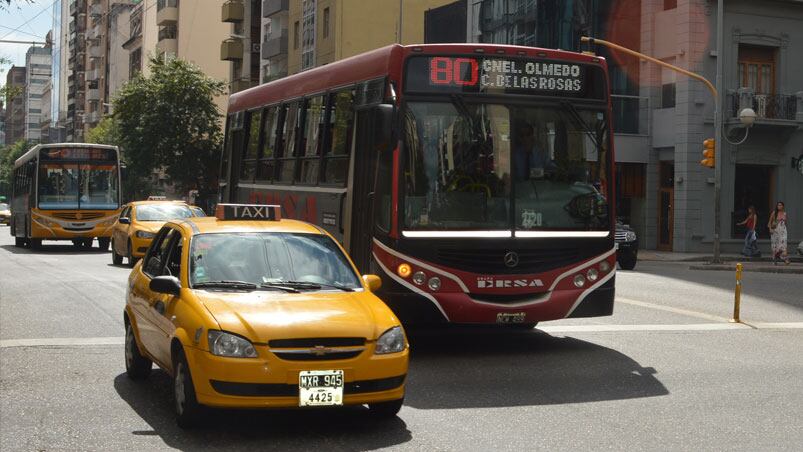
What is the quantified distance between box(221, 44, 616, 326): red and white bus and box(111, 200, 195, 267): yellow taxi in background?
1508 cm

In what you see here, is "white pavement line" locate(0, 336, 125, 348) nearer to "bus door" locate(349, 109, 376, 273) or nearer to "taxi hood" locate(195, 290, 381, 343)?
"bus door" locate(349, 109, 376, 273)

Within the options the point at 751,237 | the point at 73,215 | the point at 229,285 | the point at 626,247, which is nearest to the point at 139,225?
the point at 73,215

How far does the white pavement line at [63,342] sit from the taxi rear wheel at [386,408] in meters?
5.30

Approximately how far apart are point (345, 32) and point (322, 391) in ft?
179

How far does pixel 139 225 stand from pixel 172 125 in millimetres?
37880

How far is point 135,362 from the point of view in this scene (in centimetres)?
1023

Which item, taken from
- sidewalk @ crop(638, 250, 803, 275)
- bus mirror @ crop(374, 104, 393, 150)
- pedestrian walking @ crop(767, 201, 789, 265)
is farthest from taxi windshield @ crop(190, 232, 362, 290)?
pedestrian walking @ crop(767, 201, 789, 265)

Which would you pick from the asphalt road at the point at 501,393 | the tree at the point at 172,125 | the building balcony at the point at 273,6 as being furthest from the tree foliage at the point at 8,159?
the asphalt road at the point at 501,393

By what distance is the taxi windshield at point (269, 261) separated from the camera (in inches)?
353

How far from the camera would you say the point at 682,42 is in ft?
136

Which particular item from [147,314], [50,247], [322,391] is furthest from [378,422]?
[50,247]

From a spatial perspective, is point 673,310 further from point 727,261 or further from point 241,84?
point 241,84

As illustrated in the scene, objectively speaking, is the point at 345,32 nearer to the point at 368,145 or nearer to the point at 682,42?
the point at 682,42

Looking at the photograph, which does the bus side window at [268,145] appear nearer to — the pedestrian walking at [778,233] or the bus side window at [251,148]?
the bus side window at [251,148]
